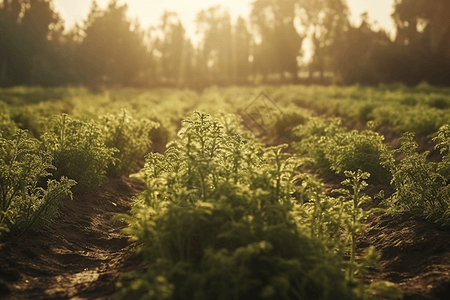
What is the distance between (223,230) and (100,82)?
6692 centimetres

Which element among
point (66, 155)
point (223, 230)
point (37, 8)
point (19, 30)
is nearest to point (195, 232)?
point (223, 230)

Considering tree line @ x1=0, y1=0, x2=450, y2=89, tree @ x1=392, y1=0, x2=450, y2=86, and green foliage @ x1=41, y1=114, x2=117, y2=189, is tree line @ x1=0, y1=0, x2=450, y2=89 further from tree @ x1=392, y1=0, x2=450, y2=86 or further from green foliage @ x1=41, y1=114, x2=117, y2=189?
green foliage @ x1=41, y1=114, x2=117, y2=189

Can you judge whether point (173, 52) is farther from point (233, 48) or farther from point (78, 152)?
point (78, 152)

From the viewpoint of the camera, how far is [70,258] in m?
6.17

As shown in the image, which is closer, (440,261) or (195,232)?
(195,232)

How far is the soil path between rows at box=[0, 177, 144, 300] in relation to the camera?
5.03 m

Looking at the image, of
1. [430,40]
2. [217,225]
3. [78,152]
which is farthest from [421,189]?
[430,40]

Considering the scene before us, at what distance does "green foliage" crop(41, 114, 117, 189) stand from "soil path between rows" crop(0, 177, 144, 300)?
40 centimetres

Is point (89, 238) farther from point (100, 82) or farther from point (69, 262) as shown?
point (100, 82)

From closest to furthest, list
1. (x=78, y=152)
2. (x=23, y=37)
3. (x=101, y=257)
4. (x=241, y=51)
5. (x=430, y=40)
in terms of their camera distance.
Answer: (x=101, y=257) → (x=78, y=152) → (x=430, y=40) → (x=23, y=37) → (x=241, y=51)

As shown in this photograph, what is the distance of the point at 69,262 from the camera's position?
238 inches

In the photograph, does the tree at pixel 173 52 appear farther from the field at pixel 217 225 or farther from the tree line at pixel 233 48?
the field at pixel 217 225

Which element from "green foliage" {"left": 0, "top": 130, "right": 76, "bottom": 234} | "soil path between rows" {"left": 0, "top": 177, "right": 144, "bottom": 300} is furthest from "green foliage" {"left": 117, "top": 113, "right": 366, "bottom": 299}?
"green foliage" {"left": 0, "top": 130, "right": 76, "bottom": 234}

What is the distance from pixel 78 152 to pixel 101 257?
7.59 feet
